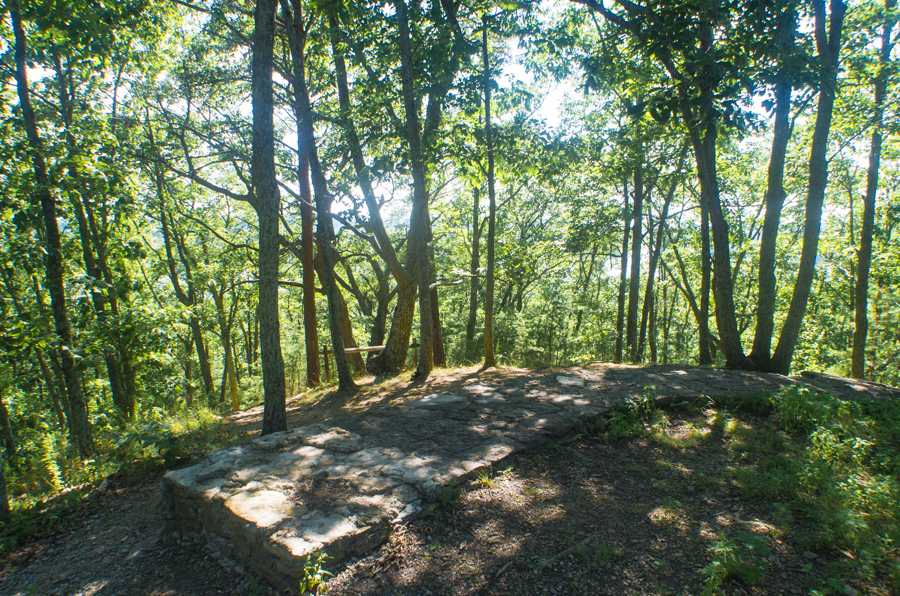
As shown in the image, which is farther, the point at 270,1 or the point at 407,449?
the point at 270,1

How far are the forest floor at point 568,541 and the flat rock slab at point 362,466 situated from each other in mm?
162

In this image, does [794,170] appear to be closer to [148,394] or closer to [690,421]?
[690,421]

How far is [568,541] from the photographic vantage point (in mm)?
3156

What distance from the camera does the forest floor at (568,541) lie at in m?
2.72

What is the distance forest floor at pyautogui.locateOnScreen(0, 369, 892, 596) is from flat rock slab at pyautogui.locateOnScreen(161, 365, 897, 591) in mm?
162

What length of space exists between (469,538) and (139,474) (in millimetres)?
4262

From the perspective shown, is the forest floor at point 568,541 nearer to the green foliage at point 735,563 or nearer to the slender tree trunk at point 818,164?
the green foliage at point 735,563

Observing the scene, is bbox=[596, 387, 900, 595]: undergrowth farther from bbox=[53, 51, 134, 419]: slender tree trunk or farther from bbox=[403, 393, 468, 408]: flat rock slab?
bbox=[53, 51, 134, 419]: slender tree trunk

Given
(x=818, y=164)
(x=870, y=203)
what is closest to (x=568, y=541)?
(x=818, y=164)

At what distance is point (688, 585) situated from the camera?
2615 mm

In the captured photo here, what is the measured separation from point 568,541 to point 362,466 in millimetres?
1917

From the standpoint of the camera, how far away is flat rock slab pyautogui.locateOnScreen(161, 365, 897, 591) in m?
3.15

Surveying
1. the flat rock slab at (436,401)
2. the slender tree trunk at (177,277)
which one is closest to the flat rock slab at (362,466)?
the flat rock slab at (436,401)

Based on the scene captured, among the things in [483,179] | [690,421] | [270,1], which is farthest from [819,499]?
[483,179]
